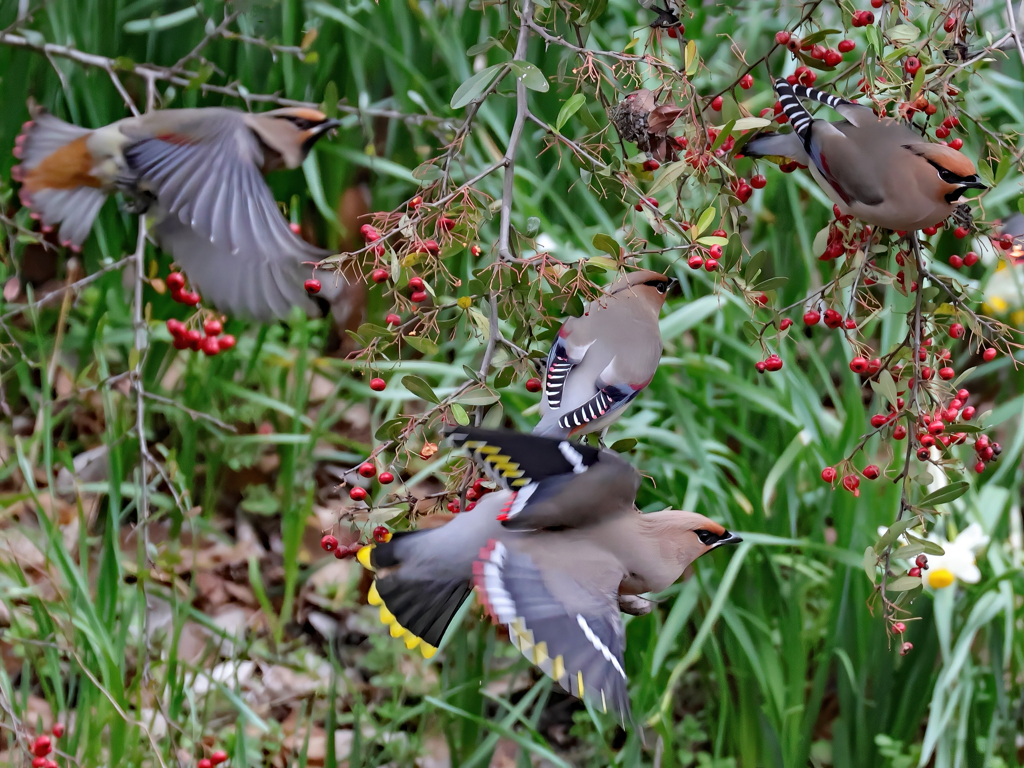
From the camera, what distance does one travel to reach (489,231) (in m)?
3.23

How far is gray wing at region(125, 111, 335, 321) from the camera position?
188 cm

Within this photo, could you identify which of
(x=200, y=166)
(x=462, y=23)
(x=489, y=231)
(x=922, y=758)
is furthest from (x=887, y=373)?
(x=462, y=23)

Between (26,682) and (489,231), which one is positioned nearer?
(26,682)

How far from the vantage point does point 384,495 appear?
68.9 inches

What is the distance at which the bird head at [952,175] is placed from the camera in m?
1.41

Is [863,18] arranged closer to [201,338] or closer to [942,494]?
[942,494]

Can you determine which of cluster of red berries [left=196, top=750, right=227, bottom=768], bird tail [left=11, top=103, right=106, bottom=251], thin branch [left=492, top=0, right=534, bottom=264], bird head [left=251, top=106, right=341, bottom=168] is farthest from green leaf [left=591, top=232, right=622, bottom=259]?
bird tail [left=11, top=103, right=106, bottom=251]

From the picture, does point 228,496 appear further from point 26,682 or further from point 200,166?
point 200,166

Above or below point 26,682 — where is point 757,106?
above

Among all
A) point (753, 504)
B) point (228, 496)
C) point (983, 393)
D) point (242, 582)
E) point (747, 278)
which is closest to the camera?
point (747, 278)

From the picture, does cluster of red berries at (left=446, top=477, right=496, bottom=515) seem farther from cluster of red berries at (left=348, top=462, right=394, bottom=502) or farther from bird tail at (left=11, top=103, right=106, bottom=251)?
bird tail at (left=11, top=103, right=106, bottom=251)

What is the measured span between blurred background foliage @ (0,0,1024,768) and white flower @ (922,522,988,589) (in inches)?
1.9

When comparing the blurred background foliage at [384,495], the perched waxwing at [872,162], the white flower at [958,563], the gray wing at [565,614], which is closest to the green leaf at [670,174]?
the blurred background foliage at [384,495]

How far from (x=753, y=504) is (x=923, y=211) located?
1126mm
